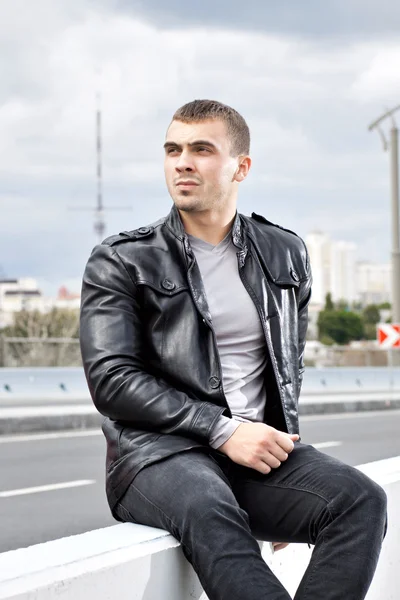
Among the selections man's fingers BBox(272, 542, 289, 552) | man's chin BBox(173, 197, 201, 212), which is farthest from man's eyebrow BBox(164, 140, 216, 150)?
man's fingers BBox(272, 542, 289, 552)

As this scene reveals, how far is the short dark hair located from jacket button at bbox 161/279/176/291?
491 mm

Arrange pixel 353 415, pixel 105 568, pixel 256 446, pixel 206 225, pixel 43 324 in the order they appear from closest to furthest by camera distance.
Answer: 1. pixel 105 568
2. pixel 256 446
3. pixel 206 225
4. pixel 353 415
5. pixel 43 324

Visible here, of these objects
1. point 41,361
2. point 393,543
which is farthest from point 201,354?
point 41,361

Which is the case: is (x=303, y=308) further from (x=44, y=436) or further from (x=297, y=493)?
(x=44, y=436)

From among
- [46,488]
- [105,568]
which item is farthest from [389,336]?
[105,568]

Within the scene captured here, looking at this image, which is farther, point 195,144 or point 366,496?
point 195,144

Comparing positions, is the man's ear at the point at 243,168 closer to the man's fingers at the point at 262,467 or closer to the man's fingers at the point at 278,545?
the man's fingers at the point at 262,467

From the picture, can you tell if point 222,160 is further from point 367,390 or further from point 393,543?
point 367,390

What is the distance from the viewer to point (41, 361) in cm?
2641

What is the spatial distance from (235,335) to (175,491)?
1.95 ft

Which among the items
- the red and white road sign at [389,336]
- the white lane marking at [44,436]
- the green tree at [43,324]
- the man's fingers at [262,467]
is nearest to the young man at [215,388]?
the man's fingers at [262,467]

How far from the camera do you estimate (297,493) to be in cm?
293

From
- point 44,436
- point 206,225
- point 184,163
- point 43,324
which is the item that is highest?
point 184,163

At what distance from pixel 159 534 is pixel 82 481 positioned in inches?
256
